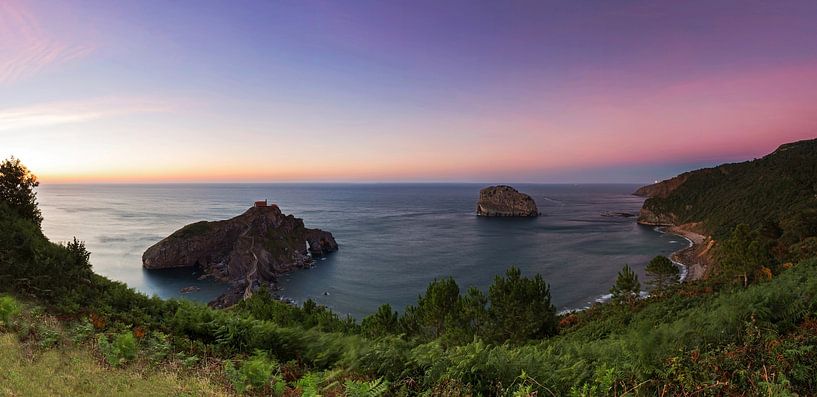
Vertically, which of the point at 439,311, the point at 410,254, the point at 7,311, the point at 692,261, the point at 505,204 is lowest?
the point at 410,254

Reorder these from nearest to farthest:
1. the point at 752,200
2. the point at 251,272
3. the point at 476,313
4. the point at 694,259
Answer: the point at 476,313 → the point at 251,272 → the point at 694,259 → the point at 752,200

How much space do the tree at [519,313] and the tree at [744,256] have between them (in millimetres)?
19489

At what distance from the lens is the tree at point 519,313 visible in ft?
100

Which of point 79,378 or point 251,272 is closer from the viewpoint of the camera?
point 79,378

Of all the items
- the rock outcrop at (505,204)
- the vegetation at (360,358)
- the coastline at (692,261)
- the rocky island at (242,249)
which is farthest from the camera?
the rock outcrop at (505,204)

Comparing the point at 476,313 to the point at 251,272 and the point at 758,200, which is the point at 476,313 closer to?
the point at 251,272

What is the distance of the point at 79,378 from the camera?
7.30m

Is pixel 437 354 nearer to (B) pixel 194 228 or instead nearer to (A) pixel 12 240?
(A) pixel 12 240

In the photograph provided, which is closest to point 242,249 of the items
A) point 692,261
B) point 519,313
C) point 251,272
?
point 251,272

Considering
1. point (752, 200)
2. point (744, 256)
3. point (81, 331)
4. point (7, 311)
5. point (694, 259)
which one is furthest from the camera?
point (752, 200)

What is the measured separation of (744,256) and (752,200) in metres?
92.1

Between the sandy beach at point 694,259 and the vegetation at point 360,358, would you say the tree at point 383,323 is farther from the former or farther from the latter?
the sandy beach at point 694,259

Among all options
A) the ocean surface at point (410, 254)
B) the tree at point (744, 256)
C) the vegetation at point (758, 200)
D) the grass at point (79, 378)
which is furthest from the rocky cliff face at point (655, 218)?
the grass at point (79, 378)

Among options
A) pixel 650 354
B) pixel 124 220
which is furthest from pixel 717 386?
pixel 124 220
